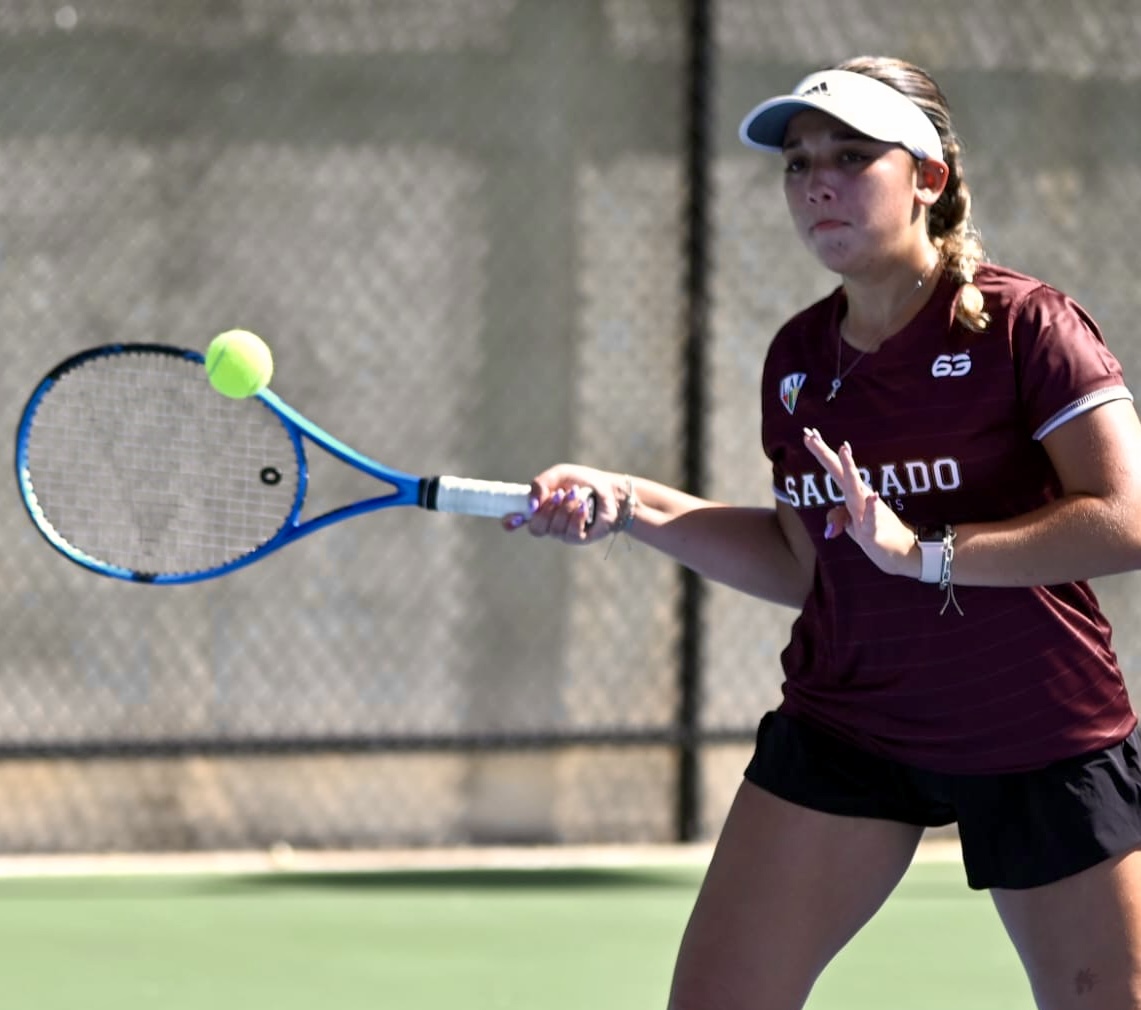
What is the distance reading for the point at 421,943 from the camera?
14.4ft

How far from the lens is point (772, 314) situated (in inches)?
219

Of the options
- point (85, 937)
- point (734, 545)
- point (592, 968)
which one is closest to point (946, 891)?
point (592, 968)

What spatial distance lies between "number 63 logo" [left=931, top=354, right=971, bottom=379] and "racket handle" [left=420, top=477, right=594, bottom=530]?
59cm

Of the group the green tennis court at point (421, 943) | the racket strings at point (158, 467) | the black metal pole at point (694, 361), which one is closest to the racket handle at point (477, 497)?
the racket strings at point (158, 467)

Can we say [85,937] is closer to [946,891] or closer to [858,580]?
[946,891]

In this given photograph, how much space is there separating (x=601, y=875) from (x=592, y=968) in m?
0.96

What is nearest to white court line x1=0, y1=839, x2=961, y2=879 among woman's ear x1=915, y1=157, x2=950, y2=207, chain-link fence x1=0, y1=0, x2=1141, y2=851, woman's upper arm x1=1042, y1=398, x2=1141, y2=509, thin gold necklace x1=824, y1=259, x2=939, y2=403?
chain-link fence x1=0, y1=0, x2=1141, y2=851

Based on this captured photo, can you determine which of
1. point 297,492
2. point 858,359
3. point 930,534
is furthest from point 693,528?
point 297,492

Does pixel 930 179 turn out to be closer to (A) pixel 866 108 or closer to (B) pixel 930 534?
(A) pixel 866 108

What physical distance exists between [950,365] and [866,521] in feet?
0.85

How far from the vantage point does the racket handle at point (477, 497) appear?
2.89 meters

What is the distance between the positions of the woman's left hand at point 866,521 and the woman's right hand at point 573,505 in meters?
0.51

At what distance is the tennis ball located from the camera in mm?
2963

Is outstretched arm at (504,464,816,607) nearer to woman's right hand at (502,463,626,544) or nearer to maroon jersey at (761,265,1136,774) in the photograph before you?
woman's right hand at (502,463,626,544)
